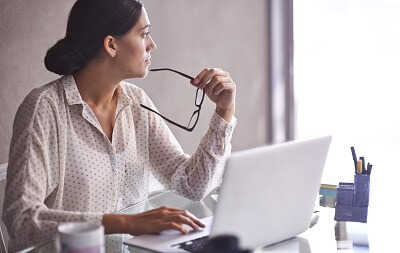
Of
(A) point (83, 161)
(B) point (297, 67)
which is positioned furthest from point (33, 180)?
(B) point (297, 67)

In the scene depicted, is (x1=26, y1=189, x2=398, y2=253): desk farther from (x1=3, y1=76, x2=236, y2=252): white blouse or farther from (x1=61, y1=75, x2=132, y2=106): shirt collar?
(x1=61, y1=75, x2=132, y2=106): shirt collar

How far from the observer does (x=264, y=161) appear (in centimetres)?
125

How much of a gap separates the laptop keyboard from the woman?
392 mm

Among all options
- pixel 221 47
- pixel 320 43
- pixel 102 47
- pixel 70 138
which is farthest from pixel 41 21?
pixel 320 43

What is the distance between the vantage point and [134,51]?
189 centimetres

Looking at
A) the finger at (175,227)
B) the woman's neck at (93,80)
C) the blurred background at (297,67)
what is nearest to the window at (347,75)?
the blurred background at (297,67)

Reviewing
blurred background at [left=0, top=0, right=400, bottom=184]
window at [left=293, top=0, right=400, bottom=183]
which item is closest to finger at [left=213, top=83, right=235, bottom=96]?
blurred background at [left=0, top=0, right=400, bottom=184]

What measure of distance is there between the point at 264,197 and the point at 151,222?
271 millimetres

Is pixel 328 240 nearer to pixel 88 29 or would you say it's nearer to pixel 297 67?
pixel 88 29

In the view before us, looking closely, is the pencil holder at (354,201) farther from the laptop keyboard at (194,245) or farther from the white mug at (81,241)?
the white mug at (81,241)

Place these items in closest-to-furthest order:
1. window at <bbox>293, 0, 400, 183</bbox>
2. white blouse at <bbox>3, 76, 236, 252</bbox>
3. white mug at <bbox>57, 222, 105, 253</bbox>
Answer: white mug at <bbox>57, 222, 105, 253</bbox>
white blouse at <bbox>3, 76, 236, 252</bbox>
window at <bbox>293, 0, 400, 183</bbox>

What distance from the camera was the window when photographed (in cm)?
334

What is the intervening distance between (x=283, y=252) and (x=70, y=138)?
69 centimetres

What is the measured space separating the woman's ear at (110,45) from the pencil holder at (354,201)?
2.41 ft
